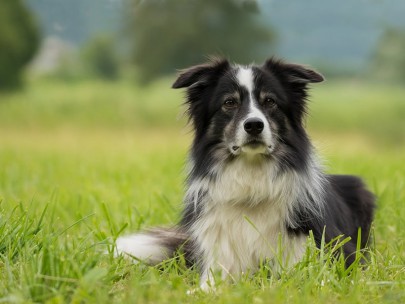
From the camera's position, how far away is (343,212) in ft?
16.3

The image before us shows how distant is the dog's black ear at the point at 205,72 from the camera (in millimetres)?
4457

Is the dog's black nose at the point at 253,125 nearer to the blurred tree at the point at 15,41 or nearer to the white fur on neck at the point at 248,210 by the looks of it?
the white fur on neck at the point at 248,210

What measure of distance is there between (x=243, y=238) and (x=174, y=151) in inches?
338

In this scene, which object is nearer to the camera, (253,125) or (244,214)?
(253,125)

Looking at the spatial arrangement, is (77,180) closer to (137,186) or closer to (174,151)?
(137,186)

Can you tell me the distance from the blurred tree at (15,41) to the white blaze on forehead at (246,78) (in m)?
20.2

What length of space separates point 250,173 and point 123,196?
3.05 meters

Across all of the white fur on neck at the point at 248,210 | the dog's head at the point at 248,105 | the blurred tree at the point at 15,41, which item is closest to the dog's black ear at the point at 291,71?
the dog's head at the point at 248,105

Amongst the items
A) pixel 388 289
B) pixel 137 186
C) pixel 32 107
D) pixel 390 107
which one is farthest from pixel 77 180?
pixel 390 107

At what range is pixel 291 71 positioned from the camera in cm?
454

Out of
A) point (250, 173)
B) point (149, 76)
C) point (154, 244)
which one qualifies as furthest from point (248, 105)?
point (149, 76)

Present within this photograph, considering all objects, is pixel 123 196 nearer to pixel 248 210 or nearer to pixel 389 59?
pixel 248 210

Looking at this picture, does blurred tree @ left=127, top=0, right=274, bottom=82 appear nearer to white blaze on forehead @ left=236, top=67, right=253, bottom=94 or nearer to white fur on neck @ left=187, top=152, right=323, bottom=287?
white blaze on forehead @ left=236, top=67, right=253, bottom=94

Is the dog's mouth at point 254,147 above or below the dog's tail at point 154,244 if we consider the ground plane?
above
